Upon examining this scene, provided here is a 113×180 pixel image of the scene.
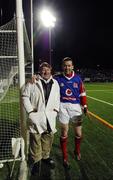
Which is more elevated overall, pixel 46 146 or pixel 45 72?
pixel 45 72

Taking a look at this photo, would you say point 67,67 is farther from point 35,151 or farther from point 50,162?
point 50,162

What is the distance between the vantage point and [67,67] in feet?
23.0

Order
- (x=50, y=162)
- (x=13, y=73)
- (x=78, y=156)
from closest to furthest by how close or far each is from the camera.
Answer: (x=50, y=162) < (x=78, y=156) < (x=13, y=73)

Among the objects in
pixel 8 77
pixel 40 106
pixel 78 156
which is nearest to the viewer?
pixel 40 106

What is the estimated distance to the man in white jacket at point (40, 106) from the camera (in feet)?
21.1

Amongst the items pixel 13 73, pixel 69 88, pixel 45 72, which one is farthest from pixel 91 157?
pixel 13 73

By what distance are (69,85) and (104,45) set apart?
206ft

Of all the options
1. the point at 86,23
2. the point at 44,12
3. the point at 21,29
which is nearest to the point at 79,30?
the point at 86,23

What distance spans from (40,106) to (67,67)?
1.07 m

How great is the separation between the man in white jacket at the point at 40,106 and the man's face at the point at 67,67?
1.45 ft

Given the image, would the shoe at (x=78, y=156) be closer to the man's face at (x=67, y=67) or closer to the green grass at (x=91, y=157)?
the green grass at (x=91, y=157)

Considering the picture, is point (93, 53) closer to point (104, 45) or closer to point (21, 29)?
point (104, 45)

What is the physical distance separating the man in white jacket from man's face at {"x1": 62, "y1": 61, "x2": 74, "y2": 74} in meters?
0.44

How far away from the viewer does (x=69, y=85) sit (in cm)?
709
